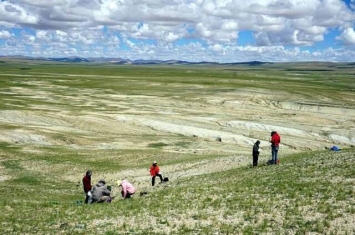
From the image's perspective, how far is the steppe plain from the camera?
66.4ft

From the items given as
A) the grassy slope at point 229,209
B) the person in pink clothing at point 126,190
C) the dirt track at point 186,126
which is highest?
the grassy slope at point 229,209

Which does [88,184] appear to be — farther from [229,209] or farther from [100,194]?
[229,209]

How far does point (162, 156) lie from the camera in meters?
51.3

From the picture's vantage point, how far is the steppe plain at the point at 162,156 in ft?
66.4

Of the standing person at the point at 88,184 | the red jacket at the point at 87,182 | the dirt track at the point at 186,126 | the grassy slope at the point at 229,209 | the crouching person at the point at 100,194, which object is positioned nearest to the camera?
the grassy slope at the point at 229,209

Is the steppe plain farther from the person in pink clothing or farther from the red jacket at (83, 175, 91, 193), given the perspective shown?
the red jacket at (83, 175, 91, 193)

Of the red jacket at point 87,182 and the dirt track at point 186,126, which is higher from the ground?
the red jacket at point 87,182

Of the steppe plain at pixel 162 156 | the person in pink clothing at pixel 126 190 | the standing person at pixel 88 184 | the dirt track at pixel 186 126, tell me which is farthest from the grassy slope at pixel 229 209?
the dirt track at pixel 186 126

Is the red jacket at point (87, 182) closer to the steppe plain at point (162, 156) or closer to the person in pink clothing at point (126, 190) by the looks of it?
the steppe plain at point (162, 156)

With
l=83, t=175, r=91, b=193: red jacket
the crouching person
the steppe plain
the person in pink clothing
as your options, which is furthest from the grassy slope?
l=83, t=175, r=91, b=193: red jacket

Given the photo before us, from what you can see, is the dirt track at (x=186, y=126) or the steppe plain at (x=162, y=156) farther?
the dirt track at (x=186, y=126)

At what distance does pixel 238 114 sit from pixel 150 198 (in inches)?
3005

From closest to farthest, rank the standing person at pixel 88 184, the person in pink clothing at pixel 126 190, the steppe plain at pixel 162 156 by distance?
the steppe plain at pixel 162 156 < the standing person at pixel 88 184 < the person in pink clothing at pixel 126 190

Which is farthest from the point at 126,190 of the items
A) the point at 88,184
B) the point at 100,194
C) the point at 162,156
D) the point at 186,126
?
the point at 186,126
